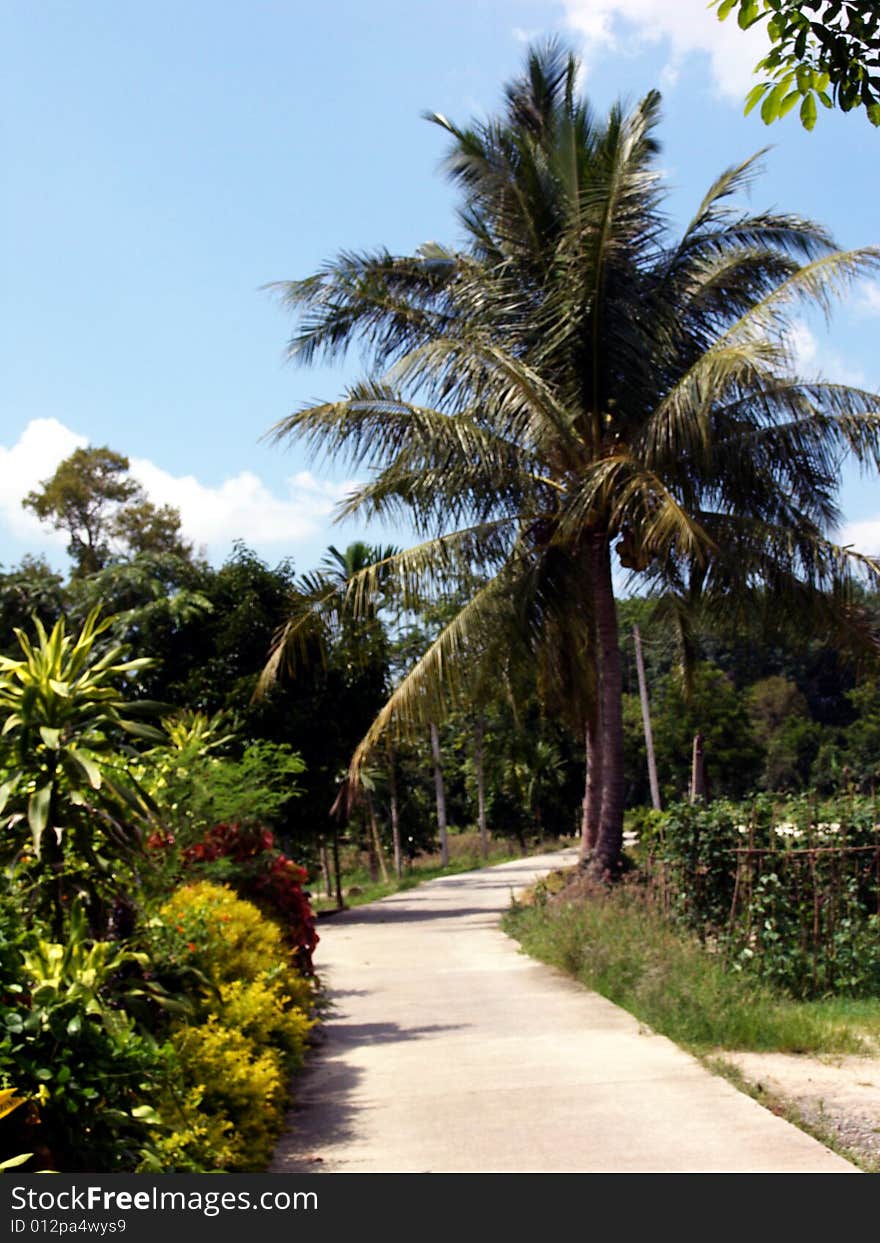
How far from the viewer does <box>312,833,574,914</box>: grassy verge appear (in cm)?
3050

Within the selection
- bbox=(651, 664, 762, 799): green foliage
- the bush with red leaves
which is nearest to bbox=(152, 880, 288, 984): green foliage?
the bush with red leaves

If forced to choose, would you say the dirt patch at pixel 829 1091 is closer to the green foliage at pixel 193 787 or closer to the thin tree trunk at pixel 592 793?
the green foliage at pixel 193 787

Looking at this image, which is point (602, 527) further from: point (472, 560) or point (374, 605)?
point (374, 605)

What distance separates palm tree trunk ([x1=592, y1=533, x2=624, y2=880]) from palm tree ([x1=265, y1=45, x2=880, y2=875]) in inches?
1.1

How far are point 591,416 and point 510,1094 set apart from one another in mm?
9980

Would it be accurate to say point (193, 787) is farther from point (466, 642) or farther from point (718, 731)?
point (718, 731)

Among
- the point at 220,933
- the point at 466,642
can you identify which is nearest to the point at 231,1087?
the point at 220,933

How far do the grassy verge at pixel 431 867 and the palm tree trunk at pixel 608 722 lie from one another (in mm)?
10564

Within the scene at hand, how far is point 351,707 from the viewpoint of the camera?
22.0 meters

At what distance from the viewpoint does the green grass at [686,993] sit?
8344mm

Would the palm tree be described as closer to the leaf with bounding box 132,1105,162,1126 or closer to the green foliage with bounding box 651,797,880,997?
the green foliage with bounding box 651,797,880,997

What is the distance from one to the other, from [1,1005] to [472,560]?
12.0 meters

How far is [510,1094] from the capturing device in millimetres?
7324

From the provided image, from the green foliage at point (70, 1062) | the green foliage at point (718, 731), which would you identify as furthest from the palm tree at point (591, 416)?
the green foliage at point (718, 731)
